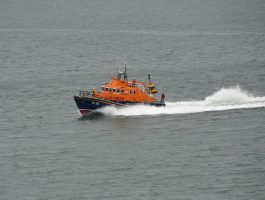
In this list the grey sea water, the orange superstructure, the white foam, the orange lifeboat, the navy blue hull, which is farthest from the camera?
the white foam

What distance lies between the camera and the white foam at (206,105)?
93.6 metres

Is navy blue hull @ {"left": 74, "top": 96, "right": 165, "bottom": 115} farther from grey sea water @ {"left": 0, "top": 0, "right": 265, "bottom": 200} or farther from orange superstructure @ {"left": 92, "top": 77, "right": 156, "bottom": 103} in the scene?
grey sea water @ {"left": 0, "top": 0, "right": 265, "bottom": 200}

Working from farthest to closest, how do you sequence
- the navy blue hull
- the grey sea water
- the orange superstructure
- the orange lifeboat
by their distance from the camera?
the orange superstructure, the orange lifeboat, the navy blue hull, the grey sea water

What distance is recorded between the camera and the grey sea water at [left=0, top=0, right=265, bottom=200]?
228 feet

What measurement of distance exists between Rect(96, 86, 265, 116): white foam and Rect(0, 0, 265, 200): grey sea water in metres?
0.13

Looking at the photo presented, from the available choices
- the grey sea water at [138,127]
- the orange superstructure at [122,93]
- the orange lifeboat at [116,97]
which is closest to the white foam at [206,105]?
the grey sea water at [138,127]

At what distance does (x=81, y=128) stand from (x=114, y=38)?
271 feet

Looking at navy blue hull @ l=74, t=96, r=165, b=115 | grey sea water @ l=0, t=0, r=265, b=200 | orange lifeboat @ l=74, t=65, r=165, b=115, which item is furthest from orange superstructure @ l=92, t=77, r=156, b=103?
grey sea water @ l=0, t=0, r=265, b=200

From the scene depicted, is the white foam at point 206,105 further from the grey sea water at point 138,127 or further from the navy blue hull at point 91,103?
the navy blue hull at point 91,103

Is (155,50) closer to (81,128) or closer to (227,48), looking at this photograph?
(227,48)

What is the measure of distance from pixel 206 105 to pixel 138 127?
38.7 ft

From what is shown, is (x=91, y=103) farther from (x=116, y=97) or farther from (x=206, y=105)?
(x=206, y=105)

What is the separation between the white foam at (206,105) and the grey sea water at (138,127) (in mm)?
134

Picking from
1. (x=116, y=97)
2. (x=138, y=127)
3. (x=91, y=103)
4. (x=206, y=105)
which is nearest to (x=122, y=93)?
(x=116, y=97)
